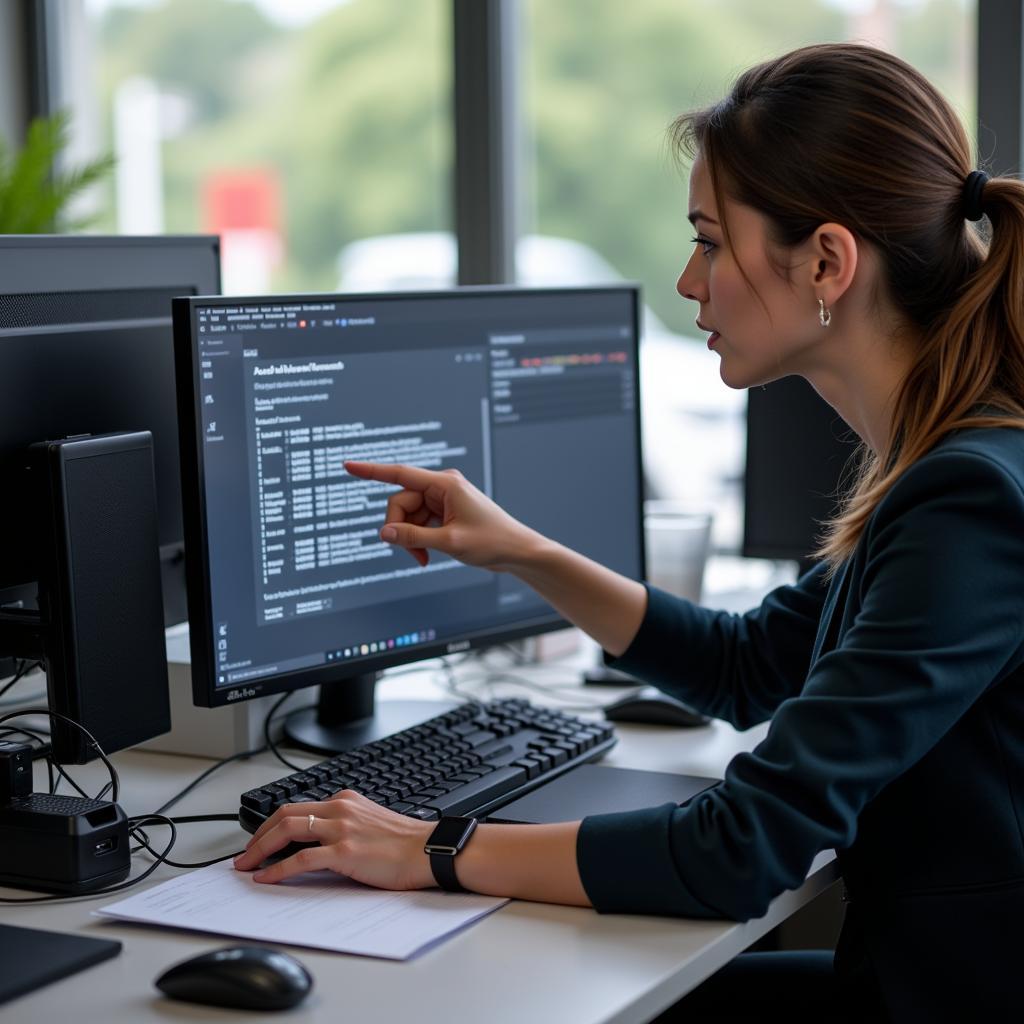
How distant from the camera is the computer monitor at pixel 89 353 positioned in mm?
1303

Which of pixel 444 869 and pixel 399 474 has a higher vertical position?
pixel 399 474

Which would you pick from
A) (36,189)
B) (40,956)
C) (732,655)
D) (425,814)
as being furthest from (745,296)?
(36,189)

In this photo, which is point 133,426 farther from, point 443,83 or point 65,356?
point 443,83

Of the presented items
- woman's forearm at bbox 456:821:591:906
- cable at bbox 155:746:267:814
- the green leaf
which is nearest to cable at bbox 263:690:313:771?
cable at bbox 155:746:267:814

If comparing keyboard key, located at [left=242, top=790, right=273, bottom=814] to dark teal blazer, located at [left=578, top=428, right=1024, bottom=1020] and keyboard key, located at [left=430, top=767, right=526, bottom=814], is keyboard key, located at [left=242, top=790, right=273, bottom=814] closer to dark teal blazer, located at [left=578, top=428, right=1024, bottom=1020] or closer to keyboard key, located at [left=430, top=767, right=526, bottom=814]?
keyboard key, located at [left=430, top=767, right=526, bottom=814]

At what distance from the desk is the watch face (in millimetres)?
62

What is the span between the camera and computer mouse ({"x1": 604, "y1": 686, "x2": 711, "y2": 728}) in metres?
1.54

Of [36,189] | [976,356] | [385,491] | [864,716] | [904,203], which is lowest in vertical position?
[864,716]

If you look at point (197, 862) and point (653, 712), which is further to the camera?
point (653, 712)

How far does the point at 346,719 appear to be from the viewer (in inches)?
59.5

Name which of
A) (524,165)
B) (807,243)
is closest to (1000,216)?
(807,243)

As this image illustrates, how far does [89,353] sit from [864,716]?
835 millimetres

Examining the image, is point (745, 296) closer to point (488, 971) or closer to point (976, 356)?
point (976, 356)

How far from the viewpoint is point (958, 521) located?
990mm
